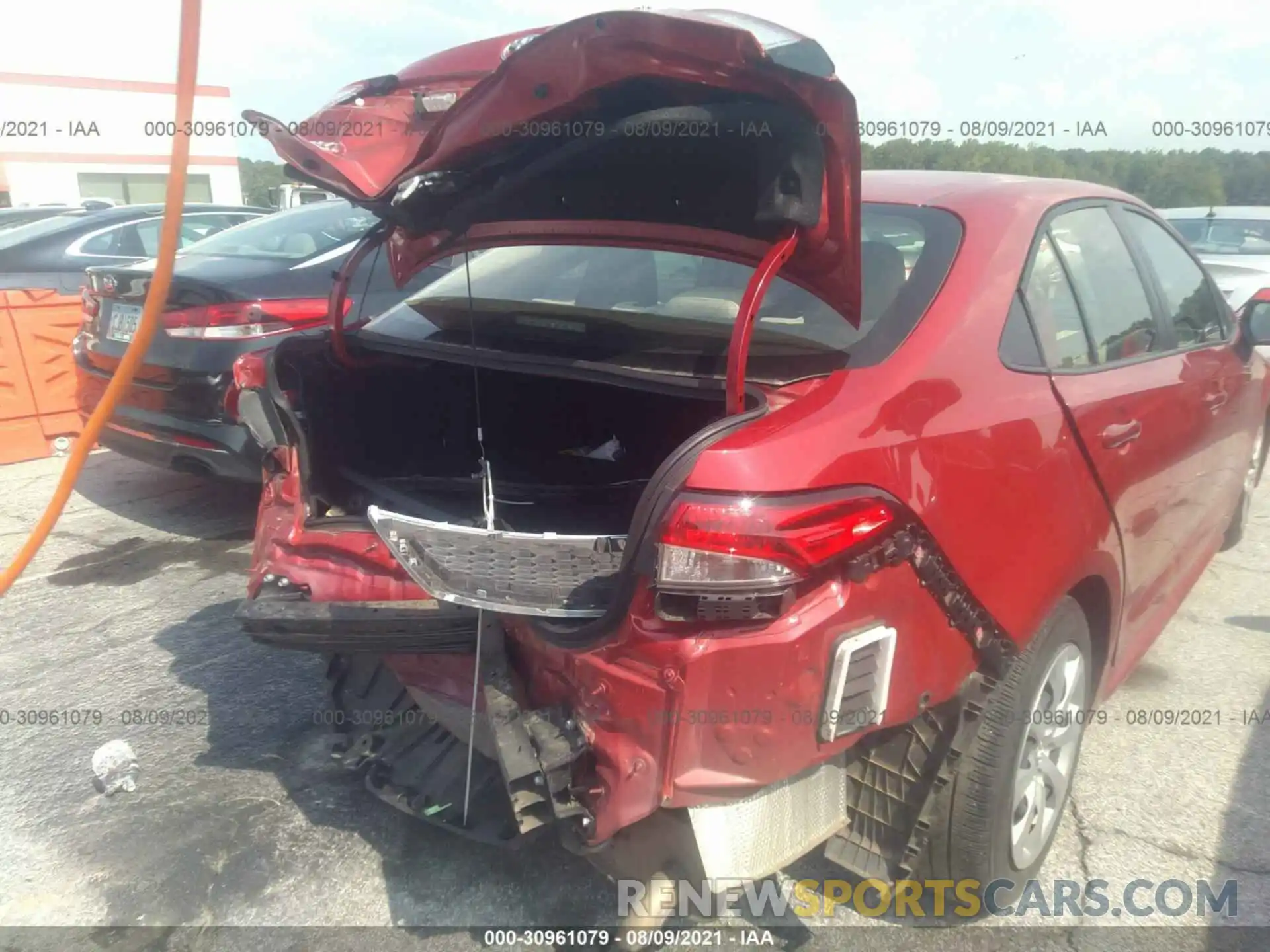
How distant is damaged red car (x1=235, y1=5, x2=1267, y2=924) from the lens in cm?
171

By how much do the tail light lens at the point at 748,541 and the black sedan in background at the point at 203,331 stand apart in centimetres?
267

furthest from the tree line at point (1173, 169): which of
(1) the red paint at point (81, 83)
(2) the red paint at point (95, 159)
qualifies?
(2) the red paint at point (95, 159)

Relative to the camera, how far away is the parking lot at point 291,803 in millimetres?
2361

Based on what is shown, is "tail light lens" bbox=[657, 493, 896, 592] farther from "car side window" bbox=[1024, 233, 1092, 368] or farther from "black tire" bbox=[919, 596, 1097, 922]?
"car side window" bbox=[1024, 233, 1092, 368]

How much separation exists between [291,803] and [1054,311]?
2507mm

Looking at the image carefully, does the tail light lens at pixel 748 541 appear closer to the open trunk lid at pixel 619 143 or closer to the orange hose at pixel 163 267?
the open trunk lid at pixel 619 143

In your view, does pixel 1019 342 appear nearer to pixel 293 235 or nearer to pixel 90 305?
pixel 293 235

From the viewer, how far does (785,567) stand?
166 centimetres

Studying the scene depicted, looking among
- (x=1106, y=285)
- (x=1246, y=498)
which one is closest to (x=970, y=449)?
(x=1106, y=285)

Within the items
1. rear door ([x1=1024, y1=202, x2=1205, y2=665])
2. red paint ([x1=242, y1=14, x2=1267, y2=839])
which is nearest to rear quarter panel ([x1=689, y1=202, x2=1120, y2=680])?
red paint ([x1=242, y1=14, x2=1267, y2=839])

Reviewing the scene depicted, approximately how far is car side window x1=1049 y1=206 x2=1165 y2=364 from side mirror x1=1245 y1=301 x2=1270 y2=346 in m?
1.07

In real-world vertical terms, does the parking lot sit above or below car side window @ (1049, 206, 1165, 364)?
below

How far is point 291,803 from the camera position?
2746 millimetres

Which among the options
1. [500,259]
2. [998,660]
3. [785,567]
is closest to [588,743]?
[785,567]
